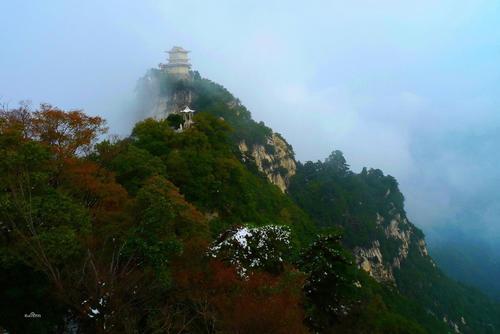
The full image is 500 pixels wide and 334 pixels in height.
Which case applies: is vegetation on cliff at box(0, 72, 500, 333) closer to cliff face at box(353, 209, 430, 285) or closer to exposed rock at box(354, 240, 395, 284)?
cliff face at box(353, 209, 430, 285)

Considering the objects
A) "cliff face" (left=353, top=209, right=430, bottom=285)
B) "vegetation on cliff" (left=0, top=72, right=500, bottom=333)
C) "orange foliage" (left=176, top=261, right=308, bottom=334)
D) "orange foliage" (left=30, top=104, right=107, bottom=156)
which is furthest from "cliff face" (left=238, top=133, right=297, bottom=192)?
"orange foliage" (left=176, top=261, right=308, bottom=334)

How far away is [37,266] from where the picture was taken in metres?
19.2

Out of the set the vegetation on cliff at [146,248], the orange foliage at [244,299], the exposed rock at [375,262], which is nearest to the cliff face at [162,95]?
the exposed rock at [375,262]

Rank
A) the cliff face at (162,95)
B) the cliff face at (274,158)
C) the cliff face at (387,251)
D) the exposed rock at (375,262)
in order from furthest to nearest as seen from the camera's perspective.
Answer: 1. the cliff face at (387,251)
2. the exposed rock at (375,262)
3. the cliff face at (162,95)
4. the cliff face at (274,158)

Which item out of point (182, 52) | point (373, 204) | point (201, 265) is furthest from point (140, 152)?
point (373, 204)

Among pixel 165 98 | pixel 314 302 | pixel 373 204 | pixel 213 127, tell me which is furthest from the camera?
pixel 373 204

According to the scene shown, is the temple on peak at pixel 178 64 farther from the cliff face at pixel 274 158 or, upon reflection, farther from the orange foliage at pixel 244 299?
the orange foliage at pixel 244 299

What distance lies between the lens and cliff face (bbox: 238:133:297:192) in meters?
75.3

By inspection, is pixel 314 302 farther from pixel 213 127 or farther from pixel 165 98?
pixel 165 98

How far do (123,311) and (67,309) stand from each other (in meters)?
3.68

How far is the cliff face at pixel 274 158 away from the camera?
7526 cm

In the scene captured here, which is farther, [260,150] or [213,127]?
[260,150]

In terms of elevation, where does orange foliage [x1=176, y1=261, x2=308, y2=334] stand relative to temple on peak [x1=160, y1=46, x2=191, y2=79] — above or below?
below

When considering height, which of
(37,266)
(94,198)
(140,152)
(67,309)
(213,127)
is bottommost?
(67,309)
